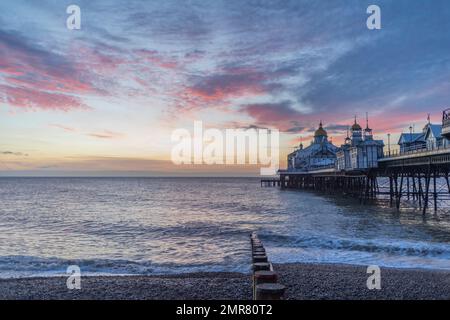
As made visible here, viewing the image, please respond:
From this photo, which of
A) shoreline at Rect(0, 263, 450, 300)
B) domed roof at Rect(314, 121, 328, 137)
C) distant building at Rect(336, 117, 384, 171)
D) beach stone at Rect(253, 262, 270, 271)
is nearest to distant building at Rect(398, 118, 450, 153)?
distant building at Rect(336, 117, 384, 171)

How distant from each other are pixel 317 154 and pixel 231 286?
319ft

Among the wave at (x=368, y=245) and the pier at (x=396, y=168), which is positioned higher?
the pier at (x=396, y=168)

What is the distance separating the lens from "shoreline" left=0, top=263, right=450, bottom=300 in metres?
11.0

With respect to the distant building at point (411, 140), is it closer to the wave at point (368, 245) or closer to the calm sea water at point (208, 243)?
the calm sea water at point (208, 243)

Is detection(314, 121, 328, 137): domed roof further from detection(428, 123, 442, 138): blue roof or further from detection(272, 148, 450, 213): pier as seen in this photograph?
detection(428, 123, 442, 138): blue roof

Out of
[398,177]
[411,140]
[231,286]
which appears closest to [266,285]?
[231,286]

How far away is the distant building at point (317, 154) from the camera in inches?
4129

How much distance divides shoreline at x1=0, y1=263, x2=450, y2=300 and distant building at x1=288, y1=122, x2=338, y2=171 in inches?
3530

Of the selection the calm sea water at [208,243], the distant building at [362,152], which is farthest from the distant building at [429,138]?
the calm sea water at [208,243]

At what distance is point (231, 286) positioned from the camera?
12.0 meters

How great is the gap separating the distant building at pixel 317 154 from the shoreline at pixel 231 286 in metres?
89.7

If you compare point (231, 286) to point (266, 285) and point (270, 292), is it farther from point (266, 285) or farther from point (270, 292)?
point (270, 292)
